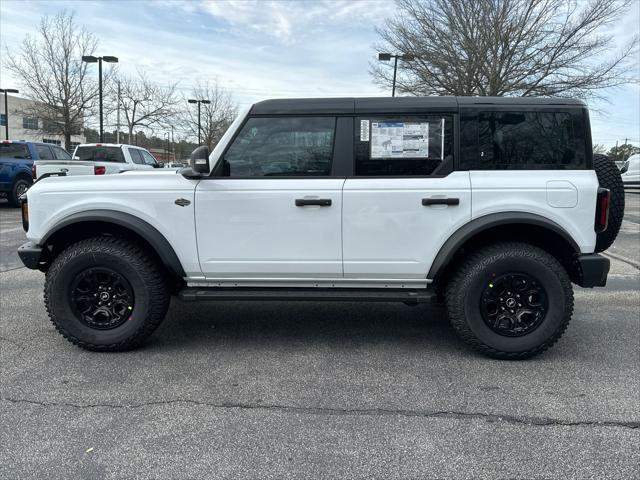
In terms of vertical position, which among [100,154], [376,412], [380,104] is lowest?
[376,412]

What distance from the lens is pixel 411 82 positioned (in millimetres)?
17219

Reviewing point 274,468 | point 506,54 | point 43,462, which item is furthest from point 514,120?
point 506,54

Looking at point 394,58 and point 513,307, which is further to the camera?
point 394,58

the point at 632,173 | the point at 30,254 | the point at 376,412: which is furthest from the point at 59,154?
the point at 632,173

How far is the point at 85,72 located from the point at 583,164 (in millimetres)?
28644

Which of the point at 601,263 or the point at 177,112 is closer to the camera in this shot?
the point at 601,263

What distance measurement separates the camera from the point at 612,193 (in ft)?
13.1

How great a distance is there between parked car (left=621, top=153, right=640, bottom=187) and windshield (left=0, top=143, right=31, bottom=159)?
23555 millimetres

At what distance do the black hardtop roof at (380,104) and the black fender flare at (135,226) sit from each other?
118 centimetres

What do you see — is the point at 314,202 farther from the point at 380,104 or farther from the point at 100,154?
the point at 100,154

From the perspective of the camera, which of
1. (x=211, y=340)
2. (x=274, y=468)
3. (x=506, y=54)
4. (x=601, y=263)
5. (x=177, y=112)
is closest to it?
(x=274, y=468)

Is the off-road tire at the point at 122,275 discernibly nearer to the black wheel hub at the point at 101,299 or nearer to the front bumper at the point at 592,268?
the black wheel hub at the point at 101,299

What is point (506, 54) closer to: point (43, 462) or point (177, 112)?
point (43, 462)

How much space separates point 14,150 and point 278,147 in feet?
43.8
